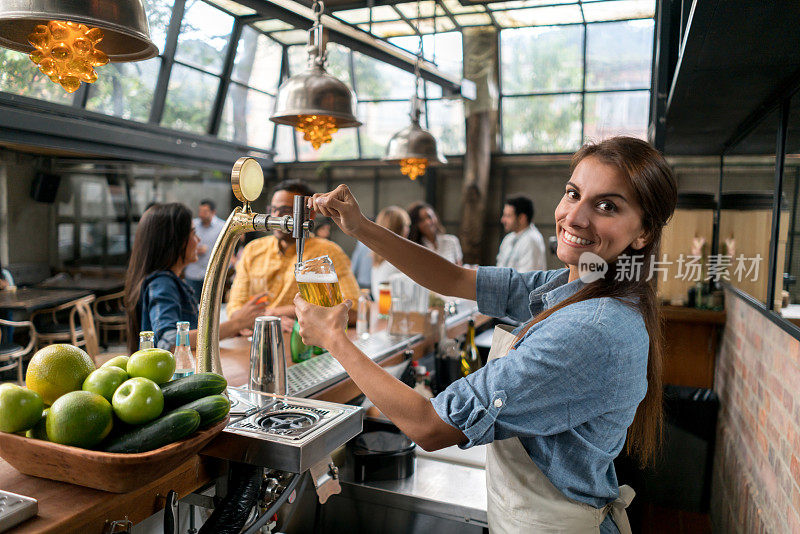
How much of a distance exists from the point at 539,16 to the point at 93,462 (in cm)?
835

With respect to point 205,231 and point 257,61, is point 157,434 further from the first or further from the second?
point 257,61

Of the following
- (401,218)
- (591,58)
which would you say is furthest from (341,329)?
(591,58)

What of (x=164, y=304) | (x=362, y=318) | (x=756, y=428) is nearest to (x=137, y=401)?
(x=164, y=304)

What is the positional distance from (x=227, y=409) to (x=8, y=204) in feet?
21.2

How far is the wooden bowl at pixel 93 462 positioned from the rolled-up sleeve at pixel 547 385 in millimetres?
458

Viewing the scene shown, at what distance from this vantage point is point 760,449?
7.23 feet

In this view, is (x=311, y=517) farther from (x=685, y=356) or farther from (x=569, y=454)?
(x=685, y=356)

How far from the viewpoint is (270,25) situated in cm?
867

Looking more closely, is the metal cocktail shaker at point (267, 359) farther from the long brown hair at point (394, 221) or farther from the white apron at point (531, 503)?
the long brown hair at point (394, 221)

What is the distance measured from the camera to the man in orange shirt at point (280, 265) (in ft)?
10.4

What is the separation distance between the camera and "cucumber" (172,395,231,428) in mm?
1085

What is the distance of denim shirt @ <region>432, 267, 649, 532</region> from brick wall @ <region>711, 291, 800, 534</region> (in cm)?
98

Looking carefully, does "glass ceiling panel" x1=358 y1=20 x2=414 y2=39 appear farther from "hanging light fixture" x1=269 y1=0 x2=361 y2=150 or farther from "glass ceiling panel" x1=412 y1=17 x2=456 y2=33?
"hanging light fixture" x1=269 y1=0 x2=361 y2=150

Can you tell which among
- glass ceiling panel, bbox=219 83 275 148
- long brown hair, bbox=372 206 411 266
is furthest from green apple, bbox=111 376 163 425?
glass ceiling panel, bbox=219 83 275 148
